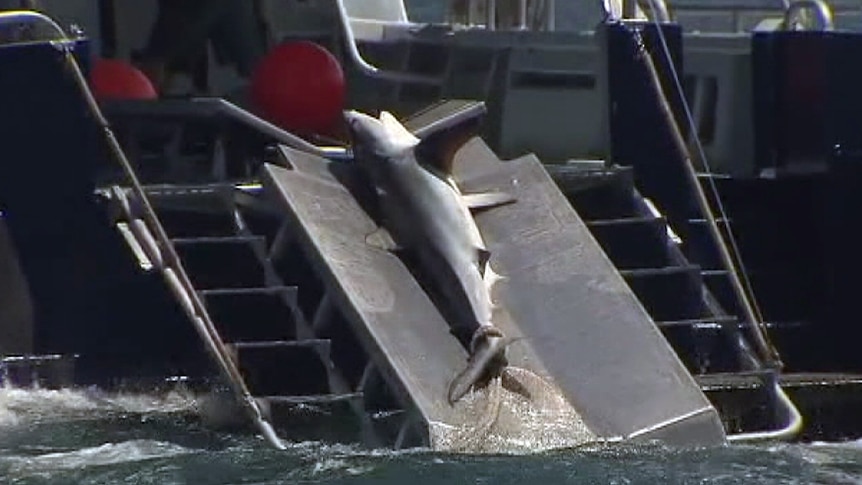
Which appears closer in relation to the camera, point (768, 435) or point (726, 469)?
point (726, 469)

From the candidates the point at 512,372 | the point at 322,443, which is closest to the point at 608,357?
the point at 512,372

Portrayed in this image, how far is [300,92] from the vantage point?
15.6 metres

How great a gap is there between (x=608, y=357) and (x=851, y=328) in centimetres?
239

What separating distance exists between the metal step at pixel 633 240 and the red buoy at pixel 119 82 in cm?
364

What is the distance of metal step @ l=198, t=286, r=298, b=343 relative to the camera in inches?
485

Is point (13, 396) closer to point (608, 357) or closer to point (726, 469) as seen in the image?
point (608, 357)

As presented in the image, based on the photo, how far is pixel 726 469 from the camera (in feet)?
35.3

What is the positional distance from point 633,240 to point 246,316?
2.31m

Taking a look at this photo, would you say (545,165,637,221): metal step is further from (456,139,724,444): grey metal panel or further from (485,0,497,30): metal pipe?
(485,0,497,30): metal pipe

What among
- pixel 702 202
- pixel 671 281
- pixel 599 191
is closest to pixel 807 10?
A: pixel 702 202

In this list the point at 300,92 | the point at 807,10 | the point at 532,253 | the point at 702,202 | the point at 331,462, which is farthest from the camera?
the point at 300,92

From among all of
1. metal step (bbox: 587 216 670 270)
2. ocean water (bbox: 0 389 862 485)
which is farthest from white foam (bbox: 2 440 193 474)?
metal step (bbox: 587 216 670 270)

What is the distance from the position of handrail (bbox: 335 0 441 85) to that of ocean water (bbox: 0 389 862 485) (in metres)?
4.99

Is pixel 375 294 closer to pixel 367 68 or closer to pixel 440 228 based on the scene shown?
pixel 440 228
